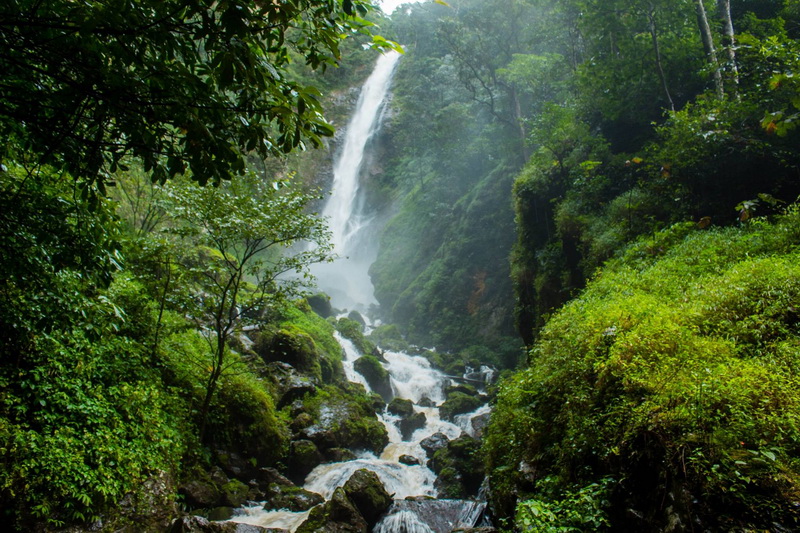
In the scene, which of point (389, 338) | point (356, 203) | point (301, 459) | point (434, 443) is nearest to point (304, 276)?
point (301, 459)

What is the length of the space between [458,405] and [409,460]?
4052mm

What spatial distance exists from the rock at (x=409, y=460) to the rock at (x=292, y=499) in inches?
116

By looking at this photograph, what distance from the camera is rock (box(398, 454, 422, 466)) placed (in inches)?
416

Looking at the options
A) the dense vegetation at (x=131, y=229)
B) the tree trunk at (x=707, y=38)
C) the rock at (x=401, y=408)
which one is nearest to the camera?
the dense vegetation at (x=131, y=229)

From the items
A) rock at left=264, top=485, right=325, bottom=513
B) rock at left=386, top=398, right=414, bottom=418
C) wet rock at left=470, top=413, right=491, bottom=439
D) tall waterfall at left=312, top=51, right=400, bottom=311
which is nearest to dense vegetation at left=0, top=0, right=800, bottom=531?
rock at left=264, top=485, right=325, bottom=513

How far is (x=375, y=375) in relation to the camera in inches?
650

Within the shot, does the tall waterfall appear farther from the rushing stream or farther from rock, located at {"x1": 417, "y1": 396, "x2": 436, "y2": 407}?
rock, located at {"x1": 417, "y1": 396, "x2": 436, "y2": 407}

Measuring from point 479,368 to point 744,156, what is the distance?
13425mm

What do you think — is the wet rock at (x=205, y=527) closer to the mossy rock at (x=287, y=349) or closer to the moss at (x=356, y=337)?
the mossy rock at (x=287, y=349)

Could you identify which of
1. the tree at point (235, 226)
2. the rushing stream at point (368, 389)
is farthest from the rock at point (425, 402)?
the tree at point (235, 226)

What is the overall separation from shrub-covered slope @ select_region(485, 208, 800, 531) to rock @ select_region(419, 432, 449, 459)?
240 inches

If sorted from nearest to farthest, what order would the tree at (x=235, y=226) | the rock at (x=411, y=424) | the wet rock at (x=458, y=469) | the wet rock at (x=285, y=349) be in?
the tree at (x=235, y=226) < the wet rock at (x=458, y=469) < the wet rock at (x=285, y=349) < the rock at (x=411, y=424)

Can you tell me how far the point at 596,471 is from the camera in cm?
349

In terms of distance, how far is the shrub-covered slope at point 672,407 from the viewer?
94.7 inches
